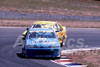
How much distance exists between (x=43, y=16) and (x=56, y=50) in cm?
3504

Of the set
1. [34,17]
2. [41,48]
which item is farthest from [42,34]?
[34,17]

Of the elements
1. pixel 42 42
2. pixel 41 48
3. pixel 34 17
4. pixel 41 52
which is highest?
pixel 42 42

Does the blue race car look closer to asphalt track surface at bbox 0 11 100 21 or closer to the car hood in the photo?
the car hood

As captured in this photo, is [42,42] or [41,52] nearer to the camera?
[41,52]

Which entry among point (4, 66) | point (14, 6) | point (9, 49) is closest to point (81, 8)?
point (14, 6)

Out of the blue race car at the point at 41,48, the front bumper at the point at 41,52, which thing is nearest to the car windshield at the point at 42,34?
the blue race car at the point at 41,48

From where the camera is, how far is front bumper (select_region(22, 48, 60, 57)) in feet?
45.9

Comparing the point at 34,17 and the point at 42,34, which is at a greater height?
the point at 42,34

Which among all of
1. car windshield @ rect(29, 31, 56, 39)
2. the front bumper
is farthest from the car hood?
car windshield @ rect(29, 31, 56, 39)

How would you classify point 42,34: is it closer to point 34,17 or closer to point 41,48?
point 41,48

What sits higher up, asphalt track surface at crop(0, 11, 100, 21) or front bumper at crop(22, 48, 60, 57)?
front bumper at crop(22, 48, 60, 57)

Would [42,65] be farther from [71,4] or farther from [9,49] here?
[71,4]

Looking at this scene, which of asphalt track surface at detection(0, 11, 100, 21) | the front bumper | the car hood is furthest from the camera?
asphalt track surface at detection(0, 11, 100, 21)

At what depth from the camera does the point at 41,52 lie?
14.1 meters
